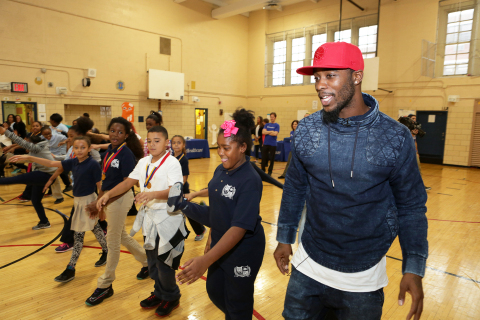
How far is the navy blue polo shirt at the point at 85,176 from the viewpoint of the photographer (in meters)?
3.20

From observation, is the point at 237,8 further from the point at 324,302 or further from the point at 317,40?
the point at 324,302

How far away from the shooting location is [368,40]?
44.3ft

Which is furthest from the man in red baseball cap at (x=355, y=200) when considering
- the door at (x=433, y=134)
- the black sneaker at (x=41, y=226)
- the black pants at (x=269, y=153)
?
the door at (x=433, y=134)

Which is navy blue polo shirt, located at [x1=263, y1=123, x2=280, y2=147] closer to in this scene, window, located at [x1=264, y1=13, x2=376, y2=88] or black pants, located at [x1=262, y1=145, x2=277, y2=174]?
black pants, located at [x1=262, y1=145, x2=277, y2=174]

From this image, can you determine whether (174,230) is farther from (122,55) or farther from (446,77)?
(446,77)

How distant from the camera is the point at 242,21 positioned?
16875mm

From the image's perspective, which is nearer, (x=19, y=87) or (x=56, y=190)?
(x=56, y=190)

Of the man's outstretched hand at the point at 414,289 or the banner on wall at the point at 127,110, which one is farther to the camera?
the banner on wall at the point at 127,110

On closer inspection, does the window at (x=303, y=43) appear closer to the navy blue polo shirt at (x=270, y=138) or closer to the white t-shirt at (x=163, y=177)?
the navy blue polo shirt at (x=270, y=138)

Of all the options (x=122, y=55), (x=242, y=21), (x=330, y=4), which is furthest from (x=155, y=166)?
(x=242, y=21)

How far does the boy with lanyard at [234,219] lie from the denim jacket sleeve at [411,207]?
0.78 m

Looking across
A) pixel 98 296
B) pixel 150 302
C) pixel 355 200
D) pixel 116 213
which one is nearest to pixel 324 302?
pixel 355 200

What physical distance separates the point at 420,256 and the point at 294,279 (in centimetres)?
57

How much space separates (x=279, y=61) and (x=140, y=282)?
49.5 ft
